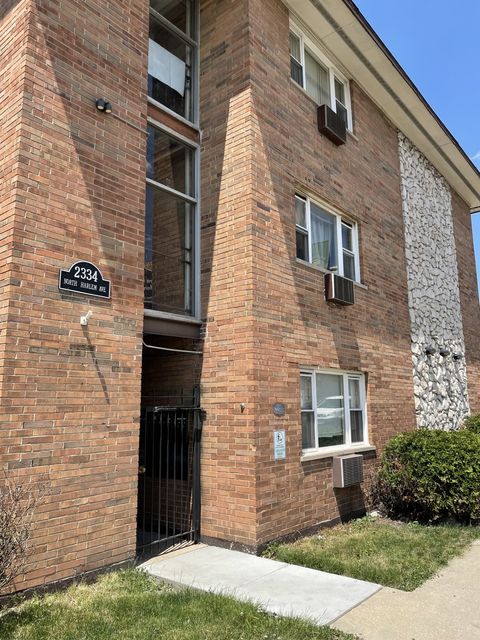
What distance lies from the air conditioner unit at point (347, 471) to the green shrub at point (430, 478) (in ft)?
2.63

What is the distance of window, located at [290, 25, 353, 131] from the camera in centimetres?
938

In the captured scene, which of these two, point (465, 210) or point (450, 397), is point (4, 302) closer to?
point (450, 397)

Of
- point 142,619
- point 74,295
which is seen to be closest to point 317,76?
point 74,295

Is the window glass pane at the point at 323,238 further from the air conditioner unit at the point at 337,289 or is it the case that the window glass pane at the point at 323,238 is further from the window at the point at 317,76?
the window at the point at 317,76

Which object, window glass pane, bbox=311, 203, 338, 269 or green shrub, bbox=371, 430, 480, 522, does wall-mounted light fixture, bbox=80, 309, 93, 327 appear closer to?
window glass pane, bbox=311, 203, 338, 269

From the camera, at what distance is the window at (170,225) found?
7.32 metres

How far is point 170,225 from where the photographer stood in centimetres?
772

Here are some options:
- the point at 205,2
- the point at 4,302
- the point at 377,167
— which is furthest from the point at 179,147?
the point at 377,167

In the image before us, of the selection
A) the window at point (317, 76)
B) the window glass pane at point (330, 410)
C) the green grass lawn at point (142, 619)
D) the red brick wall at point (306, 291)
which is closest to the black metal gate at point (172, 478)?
the red brick wall at point (306, 291)

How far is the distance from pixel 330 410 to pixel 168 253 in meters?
3.76

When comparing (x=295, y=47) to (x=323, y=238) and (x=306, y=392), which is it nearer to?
(x=323, y=238)

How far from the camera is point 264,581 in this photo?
553 centimetres

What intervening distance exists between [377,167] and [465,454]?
638 centimetres

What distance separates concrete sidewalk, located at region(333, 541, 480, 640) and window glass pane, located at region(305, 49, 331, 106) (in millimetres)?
8121
